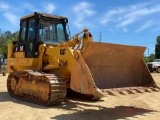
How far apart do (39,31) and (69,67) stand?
2.34 m

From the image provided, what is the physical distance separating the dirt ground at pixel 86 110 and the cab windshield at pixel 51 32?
2.32 m

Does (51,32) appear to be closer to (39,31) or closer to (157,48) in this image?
(39,31)

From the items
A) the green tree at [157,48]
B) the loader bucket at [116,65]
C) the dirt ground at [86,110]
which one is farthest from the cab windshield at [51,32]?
the green tree at [157,48]

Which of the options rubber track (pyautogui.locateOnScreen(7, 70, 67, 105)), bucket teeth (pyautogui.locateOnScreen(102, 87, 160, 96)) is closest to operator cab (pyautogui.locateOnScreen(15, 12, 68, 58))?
rubber track (pyautogui.locateOnScreen(7, 70, 67, 105))

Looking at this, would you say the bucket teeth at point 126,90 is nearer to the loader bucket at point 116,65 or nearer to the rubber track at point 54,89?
the loader bucket at point 116,65

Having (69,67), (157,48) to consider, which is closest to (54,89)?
(69,67)

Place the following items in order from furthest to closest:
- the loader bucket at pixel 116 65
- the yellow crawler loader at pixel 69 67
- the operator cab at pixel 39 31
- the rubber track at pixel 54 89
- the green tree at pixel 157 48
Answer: the green tree at pixel 157 48
the operator cab at pixel 39 31
the rubber track at pixel 54 89
the loader bucket at pixel 116 65
the yellow crawler loader at pixel 69 67

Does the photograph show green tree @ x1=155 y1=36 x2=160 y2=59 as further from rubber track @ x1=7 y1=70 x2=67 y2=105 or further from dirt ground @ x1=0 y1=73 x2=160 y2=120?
rubber track @ x1=7 y1=70 x2=67 y2=105

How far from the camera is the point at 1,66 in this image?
2503cm

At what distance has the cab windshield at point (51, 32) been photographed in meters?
9.90

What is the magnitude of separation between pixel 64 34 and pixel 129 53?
10.6ft

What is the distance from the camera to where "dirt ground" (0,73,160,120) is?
696 centimetres

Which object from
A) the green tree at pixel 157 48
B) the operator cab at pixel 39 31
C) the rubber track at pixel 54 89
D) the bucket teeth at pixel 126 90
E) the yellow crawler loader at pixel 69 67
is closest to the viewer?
the bucket teeth at pixel 126 90

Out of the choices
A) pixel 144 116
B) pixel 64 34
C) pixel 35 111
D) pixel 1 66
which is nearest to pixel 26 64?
pixel 64 34
